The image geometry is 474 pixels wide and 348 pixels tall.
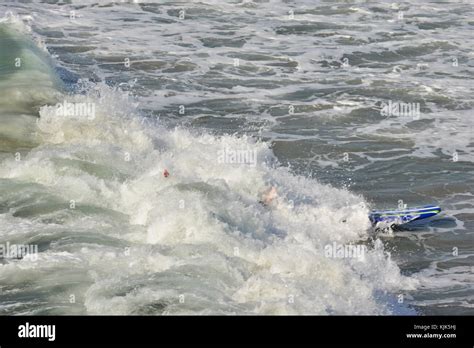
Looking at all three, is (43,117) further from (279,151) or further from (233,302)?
(233,302)

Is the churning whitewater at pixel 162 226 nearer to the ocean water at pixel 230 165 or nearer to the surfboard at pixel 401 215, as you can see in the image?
the ocean water at pixel 230 165

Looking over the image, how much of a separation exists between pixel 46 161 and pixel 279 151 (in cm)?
515

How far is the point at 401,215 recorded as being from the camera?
1342 cm

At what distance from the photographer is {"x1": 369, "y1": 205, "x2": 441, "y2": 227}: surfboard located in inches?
526

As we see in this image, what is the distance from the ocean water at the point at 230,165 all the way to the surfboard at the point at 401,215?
8.2 inches

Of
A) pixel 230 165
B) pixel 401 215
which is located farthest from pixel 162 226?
pixel 401 215

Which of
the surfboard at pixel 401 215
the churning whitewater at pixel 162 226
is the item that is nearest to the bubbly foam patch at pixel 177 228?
the churning whitewater at pixel 162 226

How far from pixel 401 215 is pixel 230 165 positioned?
9.47 feet

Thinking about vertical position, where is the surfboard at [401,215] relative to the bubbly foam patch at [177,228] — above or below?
below

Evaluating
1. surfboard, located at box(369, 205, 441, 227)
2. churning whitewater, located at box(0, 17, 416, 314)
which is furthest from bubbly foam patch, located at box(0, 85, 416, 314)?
surfboard, located at box(369, 205, 441, 227)

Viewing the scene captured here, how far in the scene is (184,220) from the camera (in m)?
11.3

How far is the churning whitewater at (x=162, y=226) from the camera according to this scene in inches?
372

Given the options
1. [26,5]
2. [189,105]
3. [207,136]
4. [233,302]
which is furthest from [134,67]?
[233,302]
